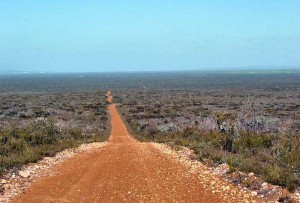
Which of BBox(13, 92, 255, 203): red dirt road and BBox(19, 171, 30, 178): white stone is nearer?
BBox(13, 92, 255, 203): red dirt road

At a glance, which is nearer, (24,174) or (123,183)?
(123,183)

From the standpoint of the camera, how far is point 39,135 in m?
17.6

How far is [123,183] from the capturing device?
10.4 meters

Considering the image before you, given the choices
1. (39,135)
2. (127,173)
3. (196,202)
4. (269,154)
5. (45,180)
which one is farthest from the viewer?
(39,135)

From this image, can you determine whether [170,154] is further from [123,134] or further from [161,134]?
[123,134]

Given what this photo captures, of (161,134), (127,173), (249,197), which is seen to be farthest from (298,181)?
(161,134)

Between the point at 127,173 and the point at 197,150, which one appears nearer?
the point at 127,173

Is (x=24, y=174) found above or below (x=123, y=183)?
above

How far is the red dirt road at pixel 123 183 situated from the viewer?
9094 mm

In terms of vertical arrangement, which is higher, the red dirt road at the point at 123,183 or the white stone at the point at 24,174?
the white stone at the point at 24,174

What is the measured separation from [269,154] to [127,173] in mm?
5172

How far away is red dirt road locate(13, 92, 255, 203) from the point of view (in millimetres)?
9094

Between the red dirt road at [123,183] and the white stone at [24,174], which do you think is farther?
the white stone at [24,174]

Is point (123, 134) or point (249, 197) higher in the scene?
point (249, 197)
